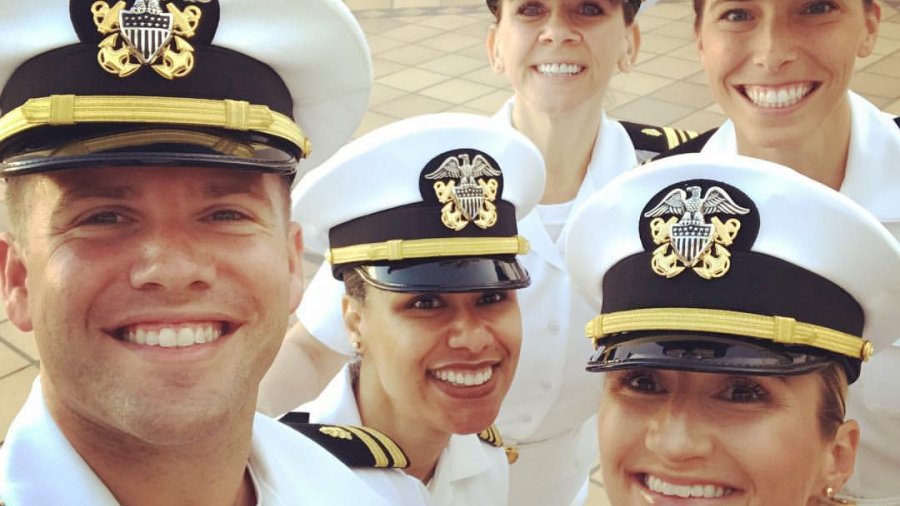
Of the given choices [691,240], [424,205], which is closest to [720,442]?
[691,240]

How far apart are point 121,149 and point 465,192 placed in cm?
108

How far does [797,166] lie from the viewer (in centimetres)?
251

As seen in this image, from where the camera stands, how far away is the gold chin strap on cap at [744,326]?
173 centimetres

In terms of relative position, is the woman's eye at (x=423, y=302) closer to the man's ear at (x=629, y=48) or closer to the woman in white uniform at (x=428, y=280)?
the woman in white uniform at (x=428, y=280)

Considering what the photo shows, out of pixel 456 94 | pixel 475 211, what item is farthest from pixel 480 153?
pixel 456 94

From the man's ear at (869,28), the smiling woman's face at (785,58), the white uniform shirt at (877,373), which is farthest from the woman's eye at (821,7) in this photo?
the white uniform shirt at (877,373)

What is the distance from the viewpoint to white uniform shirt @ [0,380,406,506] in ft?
4.73

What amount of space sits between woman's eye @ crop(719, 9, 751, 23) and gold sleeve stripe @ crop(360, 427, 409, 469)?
4.19 feet

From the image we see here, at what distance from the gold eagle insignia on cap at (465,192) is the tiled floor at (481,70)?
191 inches

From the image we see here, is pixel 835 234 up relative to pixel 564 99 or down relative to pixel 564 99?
down

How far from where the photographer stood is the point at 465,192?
92.8 inches

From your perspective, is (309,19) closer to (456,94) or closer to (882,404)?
(882,404)

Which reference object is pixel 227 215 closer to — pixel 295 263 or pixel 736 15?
pixel 295 263

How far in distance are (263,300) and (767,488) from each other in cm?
87
